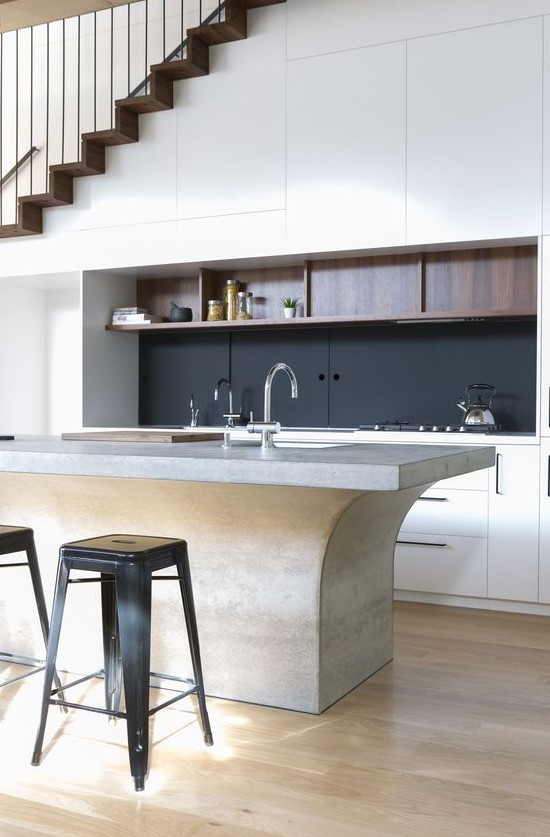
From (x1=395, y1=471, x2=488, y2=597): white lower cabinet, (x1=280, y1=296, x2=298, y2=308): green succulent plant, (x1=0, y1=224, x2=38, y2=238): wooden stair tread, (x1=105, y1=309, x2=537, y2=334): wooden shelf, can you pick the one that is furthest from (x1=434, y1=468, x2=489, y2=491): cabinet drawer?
(x1=0, y1=224, x2=38, y2=238): wooden stair tread

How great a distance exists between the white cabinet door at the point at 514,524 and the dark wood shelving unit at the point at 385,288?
79 cm

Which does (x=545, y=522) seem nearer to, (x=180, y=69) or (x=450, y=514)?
(x=450, y=514)

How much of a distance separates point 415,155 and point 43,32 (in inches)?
137

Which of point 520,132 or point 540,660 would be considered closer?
point 540,660

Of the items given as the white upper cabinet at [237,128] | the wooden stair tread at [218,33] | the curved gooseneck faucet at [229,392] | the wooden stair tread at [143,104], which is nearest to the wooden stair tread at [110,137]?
the wooden stair tread at [143,104]

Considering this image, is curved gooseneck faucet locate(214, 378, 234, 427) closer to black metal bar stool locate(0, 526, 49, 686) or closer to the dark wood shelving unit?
the dark wood shelving unit

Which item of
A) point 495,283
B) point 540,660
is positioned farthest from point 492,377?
point 540,660

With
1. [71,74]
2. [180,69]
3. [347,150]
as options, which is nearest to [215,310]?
[347,150]

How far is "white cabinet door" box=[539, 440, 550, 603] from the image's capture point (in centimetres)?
426

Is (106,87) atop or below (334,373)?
atop

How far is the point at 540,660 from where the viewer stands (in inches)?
140

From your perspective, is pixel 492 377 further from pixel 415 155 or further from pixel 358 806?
pixel 358 806

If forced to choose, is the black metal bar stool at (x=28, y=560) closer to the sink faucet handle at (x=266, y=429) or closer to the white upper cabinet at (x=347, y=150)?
the sink faucet handle at (x=266, y=429)

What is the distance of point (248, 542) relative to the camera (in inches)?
113
